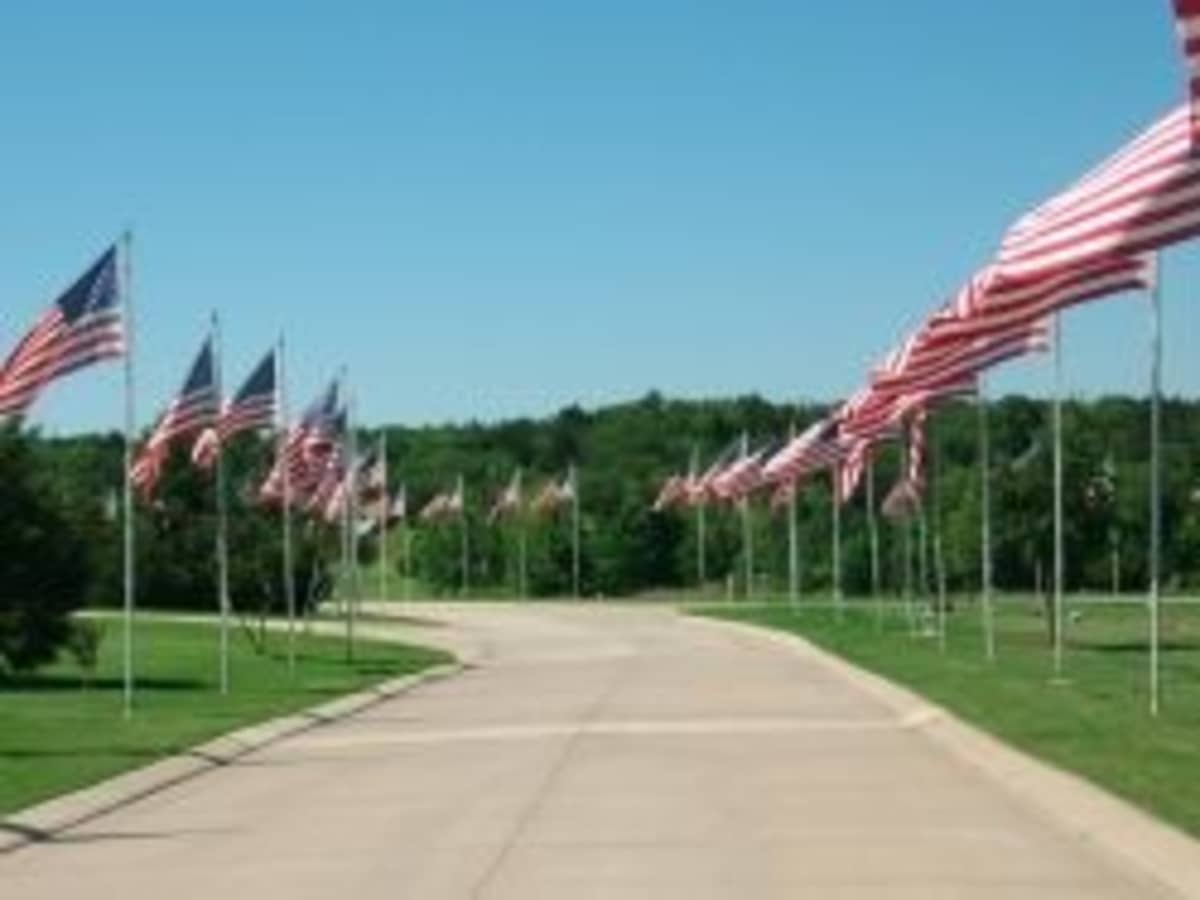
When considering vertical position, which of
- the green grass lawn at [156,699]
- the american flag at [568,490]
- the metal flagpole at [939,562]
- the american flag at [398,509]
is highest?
the american flag at [568,490]

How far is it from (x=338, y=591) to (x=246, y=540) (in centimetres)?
2649

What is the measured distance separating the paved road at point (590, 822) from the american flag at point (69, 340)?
4676 mm

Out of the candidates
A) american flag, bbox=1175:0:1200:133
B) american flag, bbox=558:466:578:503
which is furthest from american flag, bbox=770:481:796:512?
american flag, bbox=1175:0:1200:133

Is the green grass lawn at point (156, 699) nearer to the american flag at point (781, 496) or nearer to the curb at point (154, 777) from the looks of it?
the curb at point (154, 777)

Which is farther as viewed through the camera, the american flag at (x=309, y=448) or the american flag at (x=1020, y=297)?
the american flag at (x=309, y=448)

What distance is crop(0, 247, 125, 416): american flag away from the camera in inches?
1236

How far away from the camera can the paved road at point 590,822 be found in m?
16.3

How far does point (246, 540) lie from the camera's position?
68938 millimetres

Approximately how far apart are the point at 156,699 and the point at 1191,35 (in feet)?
102

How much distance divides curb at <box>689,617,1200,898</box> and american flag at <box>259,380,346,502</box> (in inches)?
817

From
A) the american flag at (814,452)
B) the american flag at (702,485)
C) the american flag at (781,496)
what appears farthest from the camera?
the american flag at (702,485)

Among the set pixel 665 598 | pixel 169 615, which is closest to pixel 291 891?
pixel 169 615

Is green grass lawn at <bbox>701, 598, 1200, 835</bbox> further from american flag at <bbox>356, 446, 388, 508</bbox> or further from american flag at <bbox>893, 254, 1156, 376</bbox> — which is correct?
american flag at <bbox>356, 446, 388, 508</bbox>

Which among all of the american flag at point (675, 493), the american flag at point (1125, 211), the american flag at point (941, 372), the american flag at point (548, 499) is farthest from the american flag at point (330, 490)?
the american flag at point (548, 499)
